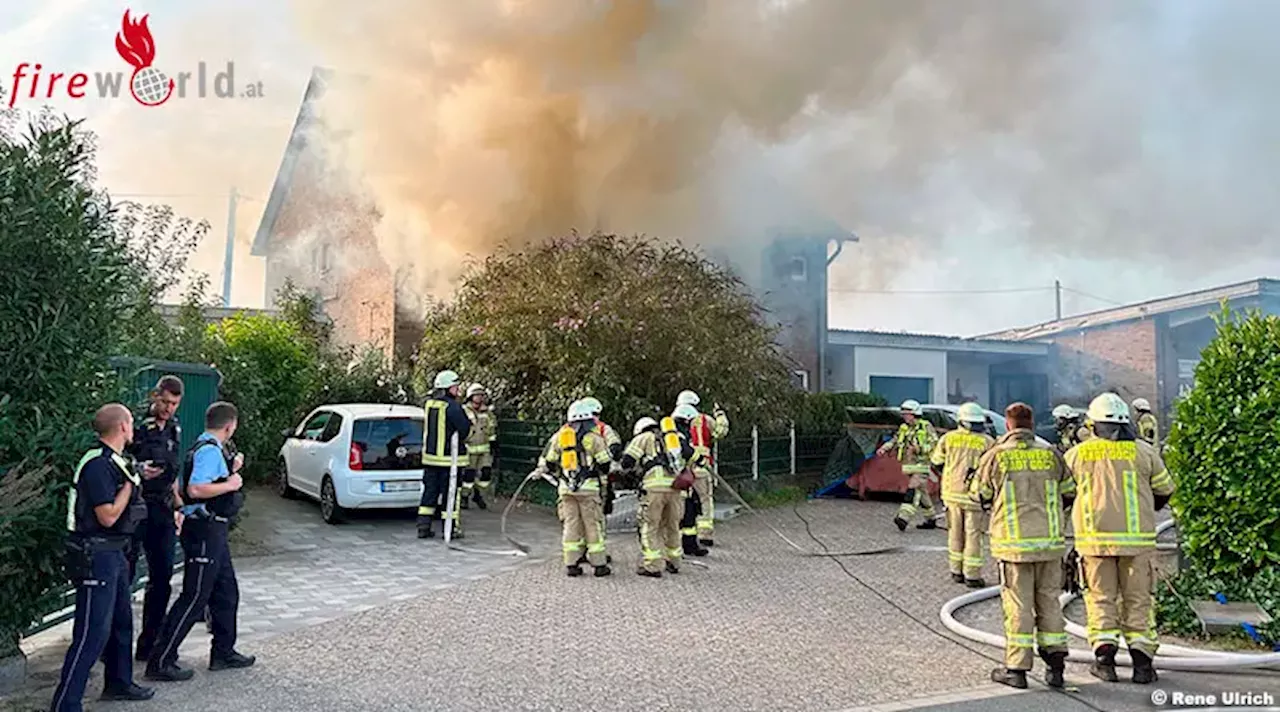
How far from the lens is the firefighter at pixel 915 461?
1112 centimetres

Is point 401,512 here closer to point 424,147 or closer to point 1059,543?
point 424,147

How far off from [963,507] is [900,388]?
16100 mm

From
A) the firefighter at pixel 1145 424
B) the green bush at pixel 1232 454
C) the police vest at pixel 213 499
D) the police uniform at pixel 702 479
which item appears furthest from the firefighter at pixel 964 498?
the police vest at pixel 213 499

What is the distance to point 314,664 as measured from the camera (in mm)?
5637

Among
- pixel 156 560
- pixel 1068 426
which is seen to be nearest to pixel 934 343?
pixel 1068 426

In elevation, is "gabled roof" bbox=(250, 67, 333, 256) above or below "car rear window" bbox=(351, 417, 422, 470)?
above

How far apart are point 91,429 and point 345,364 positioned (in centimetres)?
1093

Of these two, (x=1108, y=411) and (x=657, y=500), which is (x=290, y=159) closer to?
(x=657, y=500)

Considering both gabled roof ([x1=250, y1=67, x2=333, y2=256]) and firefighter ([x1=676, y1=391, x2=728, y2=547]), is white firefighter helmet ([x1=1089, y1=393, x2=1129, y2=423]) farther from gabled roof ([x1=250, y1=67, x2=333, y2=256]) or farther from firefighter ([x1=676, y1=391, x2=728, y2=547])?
gabled roof ([x1=250, y1=67, x2=333, y2=256])

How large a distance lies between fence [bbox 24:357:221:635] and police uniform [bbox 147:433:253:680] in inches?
24.7

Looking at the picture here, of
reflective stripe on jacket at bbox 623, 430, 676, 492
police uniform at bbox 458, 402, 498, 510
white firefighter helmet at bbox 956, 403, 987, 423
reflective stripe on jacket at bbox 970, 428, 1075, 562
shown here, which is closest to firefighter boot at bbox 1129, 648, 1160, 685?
reflective stripe on jacket at bbox 970, 428, 1075, 562

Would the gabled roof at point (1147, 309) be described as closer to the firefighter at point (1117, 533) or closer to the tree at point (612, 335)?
the tree at point (612, 335)

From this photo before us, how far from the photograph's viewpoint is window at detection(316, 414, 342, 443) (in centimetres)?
1120

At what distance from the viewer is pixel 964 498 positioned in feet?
27.6
